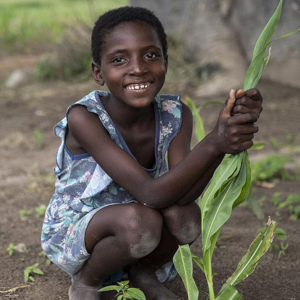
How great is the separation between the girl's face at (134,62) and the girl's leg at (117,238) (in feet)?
1.38

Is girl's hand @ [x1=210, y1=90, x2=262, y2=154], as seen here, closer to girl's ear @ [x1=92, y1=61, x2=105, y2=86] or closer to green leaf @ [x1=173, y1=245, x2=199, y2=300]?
green leaf @ [x1=173, y1=245, x2=199, y2=300]

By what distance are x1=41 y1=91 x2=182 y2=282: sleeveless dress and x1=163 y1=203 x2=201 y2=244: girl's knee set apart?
23cm

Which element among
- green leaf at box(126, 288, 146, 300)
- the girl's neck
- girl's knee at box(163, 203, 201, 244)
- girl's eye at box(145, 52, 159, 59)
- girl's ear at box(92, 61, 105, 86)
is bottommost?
green leaf at box(126, 288, 146, 300)

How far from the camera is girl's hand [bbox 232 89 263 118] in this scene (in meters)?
1.93

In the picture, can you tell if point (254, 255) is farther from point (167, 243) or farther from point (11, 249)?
point (11, 249)

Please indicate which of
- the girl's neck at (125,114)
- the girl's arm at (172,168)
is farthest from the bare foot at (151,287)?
the girl's neck at (125,114)

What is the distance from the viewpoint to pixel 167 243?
2.35 meters

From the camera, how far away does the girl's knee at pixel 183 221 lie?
Result: 228 centimetres

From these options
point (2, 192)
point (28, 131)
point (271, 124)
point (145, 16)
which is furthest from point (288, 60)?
point (145, 16)

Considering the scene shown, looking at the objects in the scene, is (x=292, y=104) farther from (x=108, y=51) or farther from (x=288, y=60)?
(x=108, y=51)

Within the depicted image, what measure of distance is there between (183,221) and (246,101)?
0.58 m

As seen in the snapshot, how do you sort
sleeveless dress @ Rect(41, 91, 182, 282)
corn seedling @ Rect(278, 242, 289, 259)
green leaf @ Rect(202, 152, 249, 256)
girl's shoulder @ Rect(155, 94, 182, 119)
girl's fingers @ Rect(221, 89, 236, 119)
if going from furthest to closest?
corn seedling @ Rect(278, 242, 289, 259)
girl's shoulder @ Rect(155, 94, 182, 119)
sleeveless dress @ Rect(41, 91, 182, 282)
green leaf @ Rect(202, 152, 249, 256)
girl's fingers @ Rect(221, 89, 236, 119)

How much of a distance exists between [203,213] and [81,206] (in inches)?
23.3

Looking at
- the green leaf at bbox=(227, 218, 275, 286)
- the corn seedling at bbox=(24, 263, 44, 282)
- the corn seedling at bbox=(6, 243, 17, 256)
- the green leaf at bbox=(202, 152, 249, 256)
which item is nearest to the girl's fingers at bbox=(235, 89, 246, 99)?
the green leaf at bbox=(202, 152, 249, 256)
